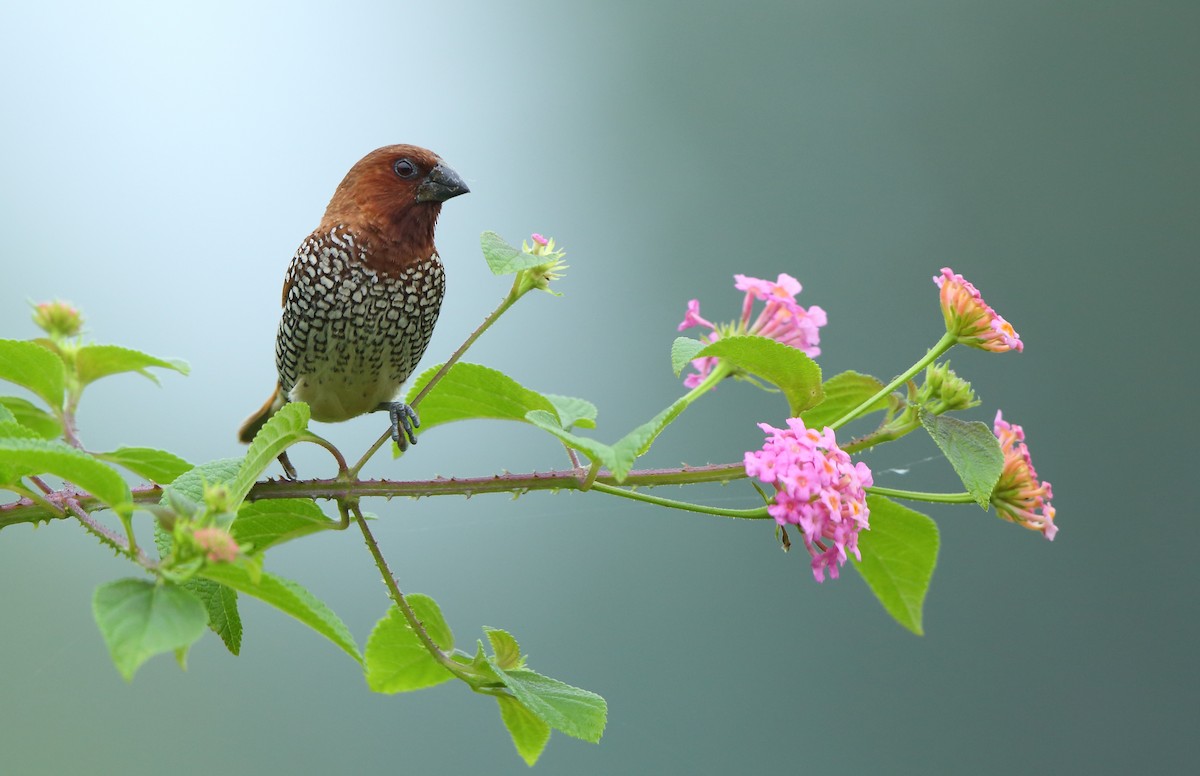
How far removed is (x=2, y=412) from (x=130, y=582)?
24cm

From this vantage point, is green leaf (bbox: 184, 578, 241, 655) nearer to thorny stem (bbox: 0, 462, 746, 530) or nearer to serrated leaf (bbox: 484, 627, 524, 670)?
thorny stem (bbox: 0, 462, 746, 530)

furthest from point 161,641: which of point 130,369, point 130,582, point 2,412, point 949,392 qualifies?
point 949,392

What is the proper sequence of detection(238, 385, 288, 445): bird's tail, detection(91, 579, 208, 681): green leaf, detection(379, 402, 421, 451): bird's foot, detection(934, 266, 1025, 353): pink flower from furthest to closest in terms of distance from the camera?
detection(238, 385, 288, 445): bird's tail
detection(379, 402, 421, 451): bird's foot
detection(934, 266, 1025, 353): pink flower
detection(91, 579, 208, 681): green leaf

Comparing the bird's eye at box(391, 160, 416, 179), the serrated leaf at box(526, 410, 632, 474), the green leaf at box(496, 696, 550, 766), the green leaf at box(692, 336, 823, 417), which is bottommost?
the green leaf at box(496, 696, 550, 766)

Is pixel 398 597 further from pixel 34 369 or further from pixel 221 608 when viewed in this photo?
pixel 34 369

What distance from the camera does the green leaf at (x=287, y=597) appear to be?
1.89 ft

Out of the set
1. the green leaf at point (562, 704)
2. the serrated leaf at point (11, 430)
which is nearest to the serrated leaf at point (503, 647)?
the green leaf at point (562, 704)

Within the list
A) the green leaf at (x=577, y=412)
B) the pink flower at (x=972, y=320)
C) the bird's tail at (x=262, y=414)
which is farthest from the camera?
the bird's tail at (x=262, y=414)

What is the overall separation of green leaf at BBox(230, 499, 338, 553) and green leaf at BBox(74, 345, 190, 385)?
0.21 m

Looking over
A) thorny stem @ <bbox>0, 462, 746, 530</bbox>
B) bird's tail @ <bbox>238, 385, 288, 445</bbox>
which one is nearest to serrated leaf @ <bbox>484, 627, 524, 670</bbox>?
thorny stem @ <bbox>0, 462, 746, 530</bbox>

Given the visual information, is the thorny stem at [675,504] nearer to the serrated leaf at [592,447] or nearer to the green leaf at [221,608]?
the serrated leaf at [592,447]

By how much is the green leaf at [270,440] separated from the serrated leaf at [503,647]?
218 mm

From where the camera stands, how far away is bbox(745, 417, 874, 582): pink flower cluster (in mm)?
710

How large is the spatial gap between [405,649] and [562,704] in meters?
0.16
